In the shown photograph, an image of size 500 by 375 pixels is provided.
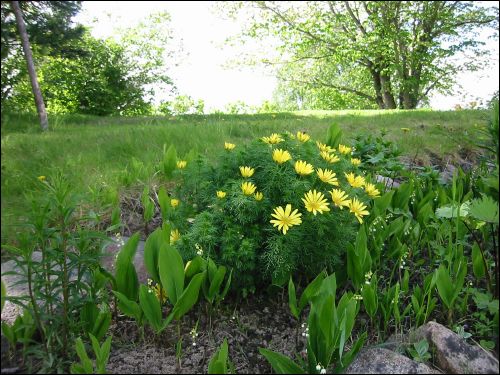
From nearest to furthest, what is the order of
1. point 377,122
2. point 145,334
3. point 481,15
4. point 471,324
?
point 145,334 → point 471,324 → point 377,122 → point 481,15

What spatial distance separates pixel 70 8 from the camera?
13.8 feet

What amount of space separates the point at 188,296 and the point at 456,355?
97 cm

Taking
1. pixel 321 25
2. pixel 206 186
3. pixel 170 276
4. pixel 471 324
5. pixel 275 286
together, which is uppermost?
pixel 321 25

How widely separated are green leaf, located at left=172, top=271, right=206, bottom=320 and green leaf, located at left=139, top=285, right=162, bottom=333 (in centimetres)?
6

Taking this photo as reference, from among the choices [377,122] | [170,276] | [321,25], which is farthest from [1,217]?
[321,25]

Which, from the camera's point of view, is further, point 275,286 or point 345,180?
point 345,180

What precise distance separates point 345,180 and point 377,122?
424cm

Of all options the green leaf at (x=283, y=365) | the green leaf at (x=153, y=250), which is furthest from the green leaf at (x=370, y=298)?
the green leaf at (x=153, y=250)

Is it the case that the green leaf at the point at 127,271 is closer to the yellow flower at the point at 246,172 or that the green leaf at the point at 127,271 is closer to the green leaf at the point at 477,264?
the yellow flower at the point at 246,172

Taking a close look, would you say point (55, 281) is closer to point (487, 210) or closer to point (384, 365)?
point (384, 365)

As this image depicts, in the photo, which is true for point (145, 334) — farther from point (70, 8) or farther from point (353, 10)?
point (353, 10)

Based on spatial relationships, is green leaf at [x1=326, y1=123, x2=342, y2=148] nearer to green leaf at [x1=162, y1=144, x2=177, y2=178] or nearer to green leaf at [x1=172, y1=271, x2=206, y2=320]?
green leaf at [x1=162, y1=144, x2=177, y2=178]

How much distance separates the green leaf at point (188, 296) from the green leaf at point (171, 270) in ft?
0.18

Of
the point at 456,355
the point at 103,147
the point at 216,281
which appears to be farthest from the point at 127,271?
the point at 103,147
